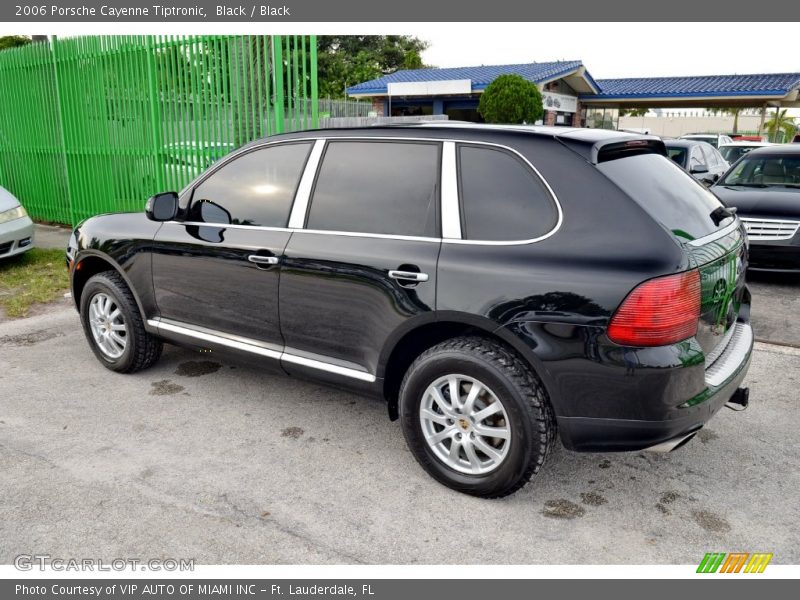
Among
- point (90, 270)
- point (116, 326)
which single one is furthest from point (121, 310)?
point (90, 270)

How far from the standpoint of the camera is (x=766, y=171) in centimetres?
840

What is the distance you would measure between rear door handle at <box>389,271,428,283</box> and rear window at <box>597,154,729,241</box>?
36.1 inches

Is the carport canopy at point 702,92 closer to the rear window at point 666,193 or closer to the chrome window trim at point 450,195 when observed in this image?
the rear window at point 666,193

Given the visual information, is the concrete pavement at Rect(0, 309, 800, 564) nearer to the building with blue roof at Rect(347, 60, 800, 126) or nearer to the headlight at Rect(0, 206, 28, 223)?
the headlight at Rect(0, 206, 28, 223)

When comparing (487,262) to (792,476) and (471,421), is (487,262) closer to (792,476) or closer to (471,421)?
(471,421)

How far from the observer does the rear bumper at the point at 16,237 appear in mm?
7965

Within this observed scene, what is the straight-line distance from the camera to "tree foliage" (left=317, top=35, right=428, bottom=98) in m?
39.2

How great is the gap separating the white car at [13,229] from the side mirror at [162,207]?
4733 millimetres

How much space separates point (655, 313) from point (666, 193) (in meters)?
0.73

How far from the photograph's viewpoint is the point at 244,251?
3926 millimetres

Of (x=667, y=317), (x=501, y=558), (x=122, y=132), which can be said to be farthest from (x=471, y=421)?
(x=122, y=132)

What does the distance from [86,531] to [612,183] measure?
2.73 metres

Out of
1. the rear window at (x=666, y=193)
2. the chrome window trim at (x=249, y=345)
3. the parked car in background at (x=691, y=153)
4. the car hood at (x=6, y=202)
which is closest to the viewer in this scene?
the rear window at (x=666, y=193)

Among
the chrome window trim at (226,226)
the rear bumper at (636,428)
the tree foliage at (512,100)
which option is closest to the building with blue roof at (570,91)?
the tree foliage at (512,100)
